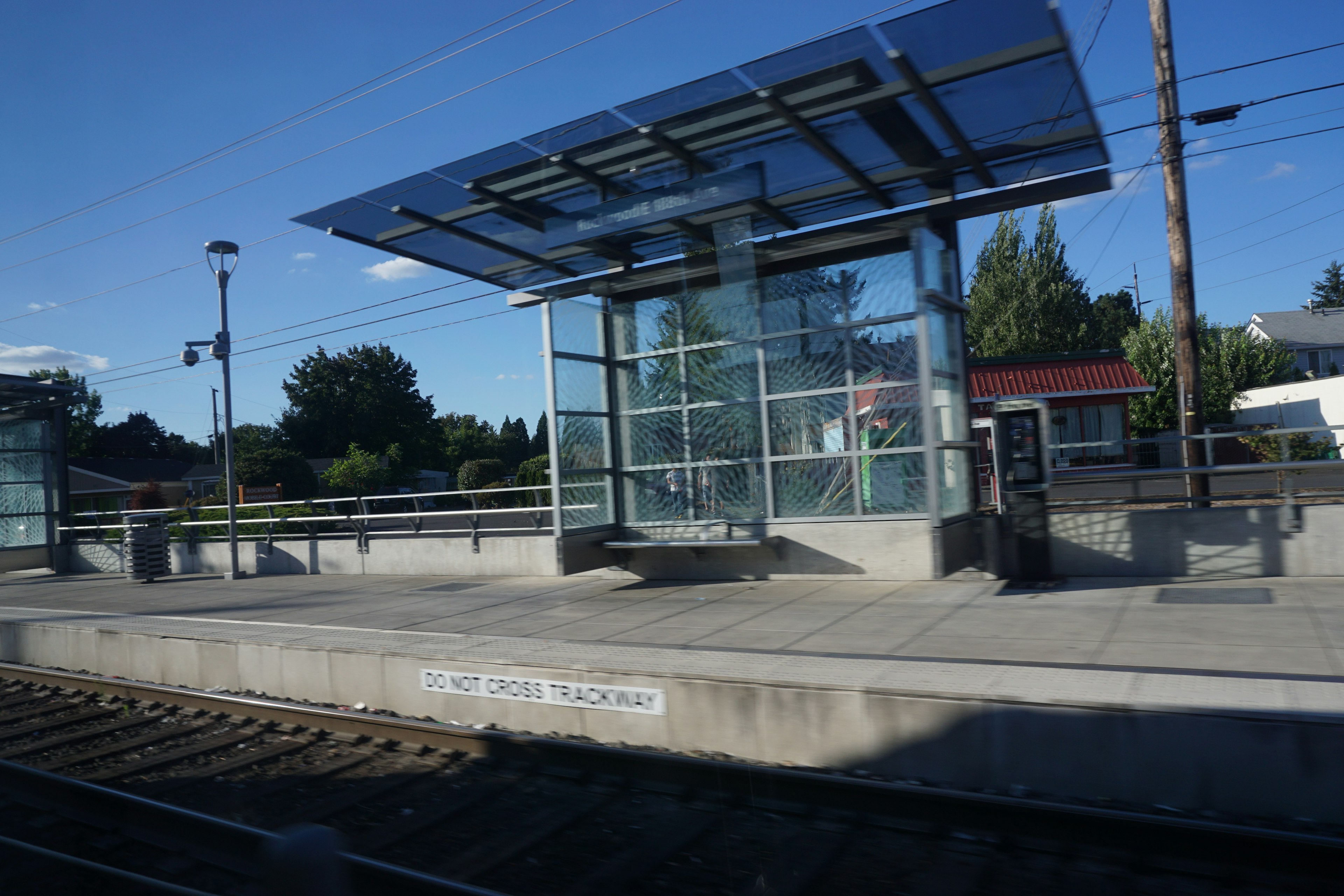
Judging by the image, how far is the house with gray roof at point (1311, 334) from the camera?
190 ft

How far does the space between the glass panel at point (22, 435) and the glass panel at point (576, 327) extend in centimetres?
1664

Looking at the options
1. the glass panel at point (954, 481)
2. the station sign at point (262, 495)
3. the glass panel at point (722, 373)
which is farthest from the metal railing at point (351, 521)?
the station sign at point (262, 495)

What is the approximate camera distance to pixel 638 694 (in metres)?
6.29

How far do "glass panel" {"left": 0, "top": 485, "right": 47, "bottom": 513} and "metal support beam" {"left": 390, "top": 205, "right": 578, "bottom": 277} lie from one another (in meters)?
16.6

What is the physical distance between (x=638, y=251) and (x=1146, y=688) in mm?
8153

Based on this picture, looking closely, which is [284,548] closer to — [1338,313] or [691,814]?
[691,814]

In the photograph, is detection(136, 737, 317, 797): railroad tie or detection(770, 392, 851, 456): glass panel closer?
detection(136, 737, 317, 797): railroad tie

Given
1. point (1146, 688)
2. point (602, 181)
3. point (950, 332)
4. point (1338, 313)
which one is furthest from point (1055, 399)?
point (1338, 313)

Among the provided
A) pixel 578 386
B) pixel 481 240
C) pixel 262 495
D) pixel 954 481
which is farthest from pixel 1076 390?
pixel 262 495

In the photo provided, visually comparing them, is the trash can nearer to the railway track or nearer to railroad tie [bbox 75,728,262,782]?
the railway track

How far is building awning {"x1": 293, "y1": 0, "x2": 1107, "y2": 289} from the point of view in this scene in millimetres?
7469

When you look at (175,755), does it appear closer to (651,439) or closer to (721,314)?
(651,439)

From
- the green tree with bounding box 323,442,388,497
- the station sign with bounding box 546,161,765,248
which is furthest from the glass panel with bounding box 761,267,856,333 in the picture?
the green tree with bounding box 323,442,388,497

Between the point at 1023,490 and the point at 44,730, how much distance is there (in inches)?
401
